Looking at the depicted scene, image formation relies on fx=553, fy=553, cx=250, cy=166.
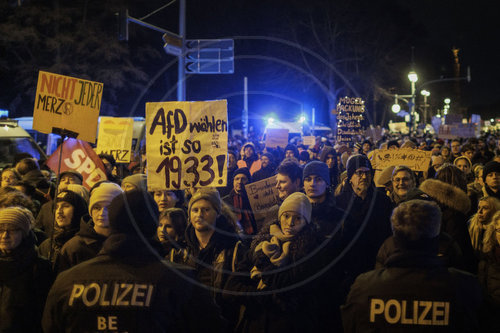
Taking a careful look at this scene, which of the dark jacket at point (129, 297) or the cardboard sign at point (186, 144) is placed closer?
the dark jacket at point (129, 297)

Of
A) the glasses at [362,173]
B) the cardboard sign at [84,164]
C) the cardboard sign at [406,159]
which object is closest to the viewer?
the glasses at [362,173]

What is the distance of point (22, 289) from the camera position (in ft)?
12.2

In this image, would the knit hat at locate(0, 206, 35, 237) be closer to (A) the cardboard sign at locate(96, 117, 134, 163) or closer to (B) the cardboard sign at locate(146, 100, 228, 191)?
(B) the cardboard sign at locate(146, 100, 228, 191)

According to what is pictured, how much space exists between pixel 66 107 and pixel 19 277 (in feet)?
9.80

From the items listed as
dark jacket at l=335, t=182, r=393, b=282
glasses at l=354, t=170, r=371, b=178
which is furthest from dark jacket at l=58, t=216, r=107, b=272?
glasses at l=354, t=170, r=371, b=178

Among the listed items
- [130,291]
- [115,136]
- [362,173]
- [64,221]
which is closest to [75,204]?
[64,221]

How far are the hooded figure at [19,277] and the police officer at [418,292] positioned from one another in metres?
2.19

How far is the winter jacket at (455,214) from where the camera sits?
5059 mm

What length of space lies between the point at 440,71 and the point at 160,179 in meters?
82.3

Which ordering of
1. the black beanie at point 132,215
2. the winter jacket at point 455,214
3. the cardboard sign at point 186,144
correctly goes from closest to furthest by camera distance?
the black beanie at point 132,215, the winter jacket at point 455,214, the cardboard sign at point 186,144

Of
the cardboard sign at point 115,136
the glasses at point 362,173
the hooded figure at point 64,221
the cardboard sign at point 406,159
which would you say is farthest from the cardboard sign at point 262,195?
the cardboard sign at point 115,136

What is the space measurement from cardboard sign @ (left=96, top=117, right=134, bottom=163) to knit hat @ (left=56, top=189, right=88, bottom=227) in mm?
5365

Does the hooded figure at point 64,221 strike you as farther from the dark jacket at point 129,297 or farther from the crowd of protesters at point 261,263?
the dark jacket at point 129,297

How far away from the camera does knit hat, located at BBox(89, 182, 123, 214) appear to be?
14.5 feet
